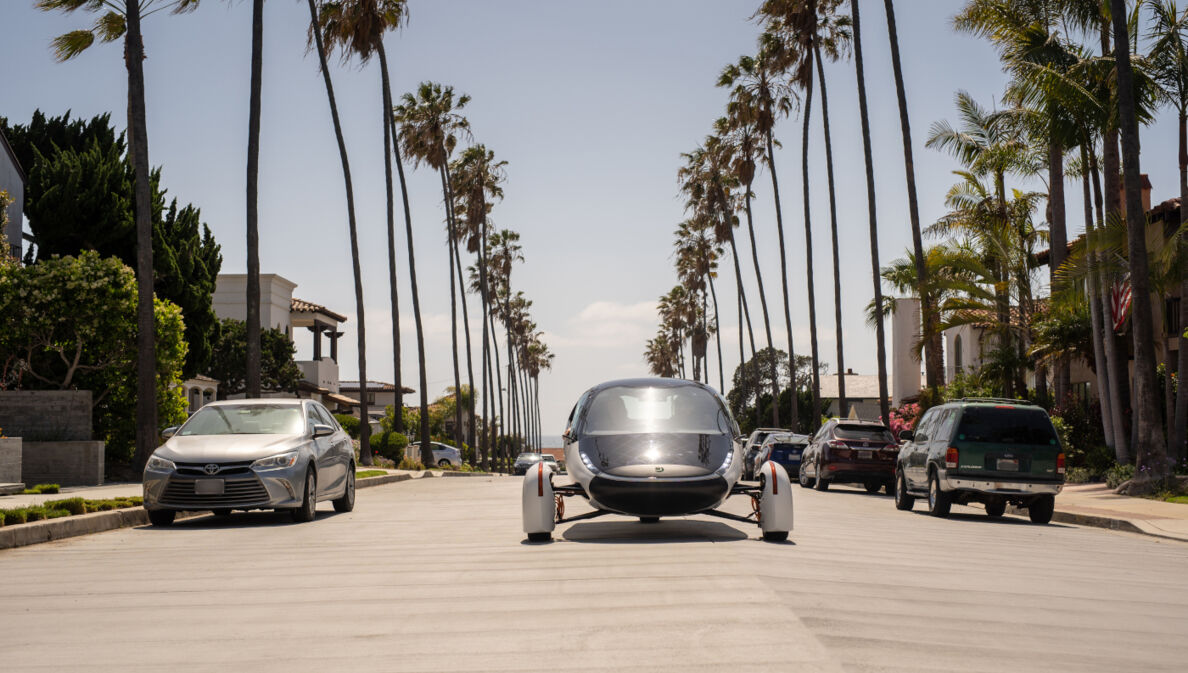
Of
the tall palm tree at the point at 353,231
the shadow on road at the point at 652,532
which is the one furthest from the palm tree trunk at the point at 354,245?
the shadow on road at the point at 652,532

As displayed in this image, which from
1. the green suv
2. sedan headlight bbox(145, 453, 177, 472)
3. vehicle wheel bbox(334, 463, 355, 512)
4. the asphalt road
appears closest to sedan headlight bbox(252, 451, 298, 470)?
sedan headlight bbox(145, 453, 177, 472)

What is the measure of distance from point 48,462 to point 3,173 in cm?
1175

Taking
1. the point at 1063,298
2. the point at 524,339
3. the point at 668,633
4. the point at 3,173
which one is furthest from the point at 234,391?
the point at 524,339

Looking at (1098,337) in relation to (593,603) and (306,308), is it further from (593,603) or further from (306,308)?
(306,308)

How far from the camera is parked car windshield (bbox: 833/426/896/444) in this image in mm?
28047

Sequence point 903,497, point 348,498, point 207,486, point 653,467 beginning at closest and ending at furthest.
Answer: point 653,467 < point 207,486 < point 348,498 < point 903,497

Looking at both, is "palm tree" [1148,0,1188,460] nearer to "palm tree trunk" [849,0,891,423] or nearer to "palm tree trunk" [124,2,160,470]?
"palm tree trunk" [849,0,891,423]

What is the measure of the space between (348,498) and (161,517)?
3664 mm

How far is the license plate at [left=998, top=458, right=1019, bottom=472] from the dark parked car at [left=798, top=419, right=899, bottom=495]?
943 centimetres

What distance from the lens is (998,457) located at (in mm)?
18344

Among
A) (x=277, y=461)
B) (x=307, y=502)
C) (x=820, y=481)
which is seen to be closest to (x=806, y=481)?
(x=820, y=481)

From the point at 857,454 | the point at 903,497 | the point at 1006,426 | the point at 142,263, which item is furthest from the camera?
the point at 857,454

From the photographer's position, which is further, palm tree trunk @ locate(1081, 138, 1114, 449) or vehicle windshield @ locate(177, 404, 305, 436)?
palm tree trunk @ locate(1081, 138, 1114, 449)

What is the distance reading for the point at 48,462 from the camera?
24266 mm
